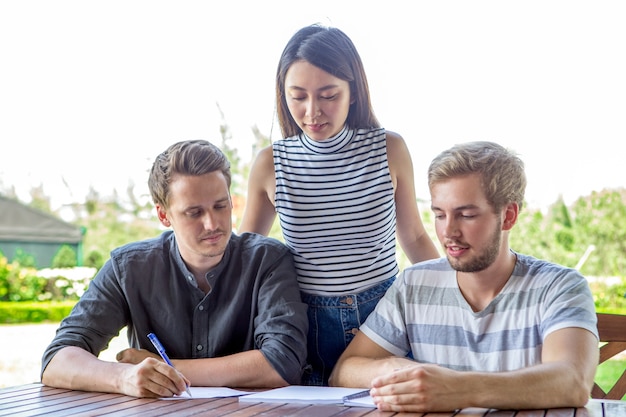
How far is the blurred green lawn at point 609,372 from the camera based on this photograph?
805cm

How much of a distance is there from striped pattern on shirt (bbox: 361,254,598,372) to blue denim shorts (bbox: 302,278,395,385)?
0.45ft

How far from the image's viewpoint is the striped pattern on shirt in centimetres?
178

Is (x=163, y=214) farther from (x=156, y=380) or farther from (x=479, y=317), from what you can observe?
(x=479, y=317)

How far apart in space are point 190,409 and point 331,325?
2.05 ft

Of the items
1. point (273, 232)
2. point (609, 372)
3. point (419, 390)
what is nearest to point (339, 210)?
point (419, 390)

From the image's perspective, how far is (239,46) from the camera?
10.1 meters

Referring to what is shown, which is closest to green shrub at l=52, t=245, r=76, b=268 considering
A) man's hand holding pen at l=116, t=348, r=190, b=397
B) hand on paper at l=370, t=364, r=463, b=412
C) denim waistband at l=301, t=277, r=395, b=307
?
denim waistband at l=301, t=277, r=395, b=307

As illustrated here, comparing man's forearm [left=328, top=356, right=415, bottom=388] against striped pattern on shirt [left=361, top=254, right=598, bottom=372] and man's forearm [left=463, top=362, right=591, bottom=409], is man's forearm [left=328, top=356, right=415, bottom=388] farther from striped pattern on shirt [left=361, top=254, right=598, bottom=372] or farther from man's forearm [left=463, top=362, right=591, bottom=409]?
man's forearm [left=463, top=362, right=591, bottom=409]

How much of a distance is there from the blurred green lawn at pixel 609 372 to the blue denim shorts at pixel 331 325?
6.51m

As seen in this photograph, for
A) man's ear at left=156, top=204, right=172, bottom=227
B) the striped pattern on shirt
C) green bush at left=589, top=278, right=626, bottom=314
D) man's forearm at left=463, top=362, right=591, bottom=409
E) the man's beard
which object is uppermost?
man's ear at left=156, top=204, right=172, bottom=227

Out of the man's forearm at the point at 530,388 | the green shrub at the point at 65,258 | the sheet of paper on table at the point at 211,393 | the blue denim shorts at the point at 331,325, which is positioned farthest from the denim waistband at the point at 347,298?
the green shrub at the point at 65,258

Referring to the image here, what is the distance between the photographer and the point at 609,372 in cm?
838

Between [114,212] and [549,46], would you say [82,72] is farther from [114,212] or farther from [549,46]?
[549,46]

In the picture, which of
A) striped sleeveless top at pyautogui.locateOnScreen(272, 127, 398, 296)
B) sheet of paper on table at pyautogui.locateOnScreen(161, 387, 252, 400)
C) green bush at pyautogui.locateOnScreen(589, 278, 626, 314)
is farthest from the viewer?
green bush at pyautogui.locateOnScreen(589, 278, 626, 314)
